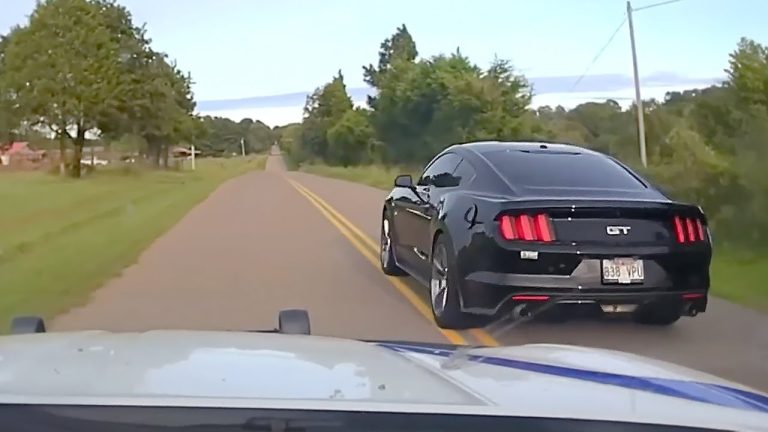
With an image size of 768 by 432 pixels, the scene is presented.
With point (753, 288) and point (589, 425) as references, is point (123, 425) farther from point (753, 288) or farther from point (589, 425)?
point (753, 288)

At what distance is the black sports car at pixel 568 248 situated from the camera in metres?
8.54

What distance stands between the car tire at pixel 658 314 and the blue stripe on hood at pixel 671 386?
5.58 meters

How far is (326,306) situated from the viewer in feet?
36.6

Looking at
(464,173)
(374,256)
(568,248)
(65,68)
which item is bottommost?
(374,256)

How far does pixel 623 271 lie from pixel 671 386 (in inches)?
220

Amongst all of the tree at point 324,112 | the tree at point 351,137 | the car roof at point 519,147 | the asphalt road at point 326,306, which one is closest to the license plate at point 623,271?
the asphalt road at point 326,306

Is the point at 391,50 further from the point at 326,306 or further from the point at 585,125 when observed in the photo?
the point at 326,306

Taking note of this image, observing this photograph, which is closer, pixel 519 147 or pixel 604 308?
pixel 604 308

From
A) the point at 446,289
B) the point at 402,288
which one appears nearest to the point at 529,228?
the point at 446,289

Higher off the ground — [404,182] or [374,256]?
[404,182]

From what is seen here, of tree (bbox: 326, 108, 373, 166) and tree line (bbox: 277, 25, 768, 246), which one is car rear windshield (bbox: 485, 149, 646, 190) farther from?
tree (bbox: 326, 108, 373, 166)

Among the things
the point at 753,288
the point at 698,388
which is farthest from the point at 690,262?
the point at 698,388

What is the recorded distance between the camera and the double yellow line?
921cm

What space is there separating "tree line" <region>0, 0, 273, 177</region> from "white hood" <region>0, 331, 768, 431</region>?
56.2 m
